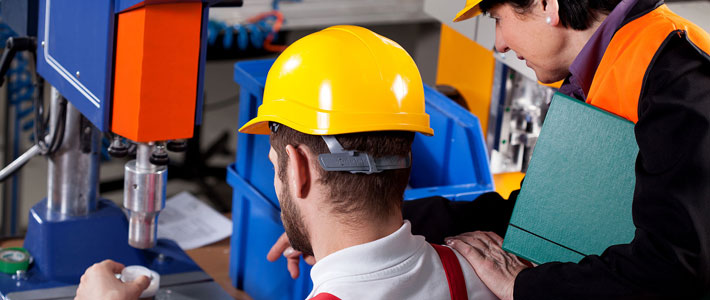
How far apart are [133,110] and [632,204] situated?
66 centimetres

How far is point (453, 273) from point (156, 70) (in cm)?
48

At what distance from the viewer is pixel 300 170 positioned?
995 mm

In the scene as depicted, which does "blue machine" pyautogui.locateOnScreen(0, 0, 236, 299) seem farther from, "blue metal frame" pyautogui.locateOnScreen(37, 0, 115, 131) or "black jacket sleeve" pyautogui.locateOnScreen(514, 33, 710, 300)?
"black jacket sleeve" pyautogui.locateOnScreen(514, 33, 710, 300)

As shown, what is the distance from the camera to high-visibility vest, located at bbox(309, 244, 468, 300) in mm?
1025

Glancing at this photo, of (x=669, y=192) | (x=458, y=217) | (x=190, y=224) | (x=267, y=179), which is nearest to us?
(x=669, y=192)

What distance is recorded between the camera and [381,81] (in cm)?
98

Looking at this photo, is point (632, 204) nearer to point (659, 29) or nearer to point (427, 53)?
point (659, 29)

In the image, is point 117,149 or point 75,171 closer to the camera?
point 117,149

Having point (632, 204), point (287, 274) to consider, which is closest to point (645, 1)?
point (632, 204)

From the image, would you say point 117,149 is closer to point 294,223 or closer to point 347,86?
point 294,223

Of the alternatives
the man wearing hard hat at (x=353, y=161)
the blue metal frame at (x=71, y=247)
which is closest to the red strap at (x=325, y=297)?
the man wearing hard hat at (x=353, y=161)

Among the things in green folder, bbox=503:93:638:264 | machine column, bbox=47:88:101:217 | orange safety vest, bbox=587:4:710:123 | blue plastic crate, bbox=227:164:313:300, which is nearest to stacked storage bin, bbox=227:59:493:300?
blue plastic crate, bbox=227:164:313:300

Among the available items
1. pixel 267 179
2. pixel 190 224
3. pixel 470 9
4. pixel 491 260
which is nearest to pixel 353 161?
pixel 491 260

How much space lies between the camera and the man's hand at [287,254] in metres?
1.38
